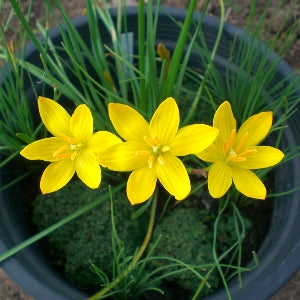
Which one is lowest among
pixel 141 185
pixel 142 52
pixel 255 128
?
pixel 141 185

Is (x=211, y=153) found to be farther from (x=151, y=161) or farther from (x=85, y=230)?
(x=85, y=230)

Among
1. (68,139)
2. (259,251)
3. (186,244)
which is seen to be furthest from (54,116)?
(259,251)

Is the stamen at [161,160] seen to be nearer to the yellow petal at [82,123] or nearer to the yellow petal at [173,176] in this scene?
the yellow petal at [173,176]

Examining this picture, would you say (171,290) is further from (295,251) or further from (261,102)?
(261,102)

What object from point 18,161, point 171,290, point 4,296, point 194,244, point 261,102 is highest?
point 261,102

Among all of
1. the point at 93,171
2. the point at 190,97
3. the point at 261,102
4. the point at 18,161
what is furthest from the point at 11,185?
the point at 261,102

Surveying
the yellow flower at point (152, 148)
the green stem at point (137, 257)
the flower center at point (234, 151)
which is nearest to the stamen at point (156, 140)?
the yellow flower at point (152, 148)
